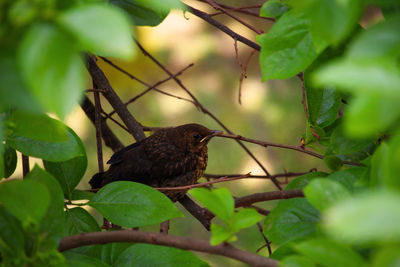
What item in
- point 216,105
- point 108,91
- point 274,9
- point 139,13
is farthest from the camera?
point 216,105

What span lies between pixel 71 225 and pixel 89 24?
20.7 inches

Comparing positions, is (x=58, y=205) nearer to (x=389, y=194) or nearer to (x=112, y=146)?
(x=389, y=194)

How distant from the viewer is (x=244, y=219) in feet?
1.90

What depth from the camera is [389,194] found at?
33 cm

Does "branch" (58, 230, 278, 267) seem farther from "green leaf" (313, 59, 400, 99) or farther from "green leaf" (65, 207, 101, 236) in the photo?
"green leaf" (313, 59, 400, 99)

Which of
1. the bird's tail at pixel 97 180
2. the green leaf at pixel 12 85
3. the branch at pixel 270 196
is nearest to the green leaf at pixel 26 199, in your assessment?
the green leaf at pixel 12 85

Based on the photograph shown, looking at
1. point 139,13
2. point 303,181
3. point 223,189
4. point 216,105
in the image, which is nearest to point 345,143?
point 303,181

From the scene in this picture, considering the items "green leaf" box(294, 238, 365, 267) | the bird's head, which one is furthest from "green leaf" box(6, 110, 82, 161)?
the bird's head

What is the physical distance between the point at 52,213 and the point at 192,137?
106 centimetres

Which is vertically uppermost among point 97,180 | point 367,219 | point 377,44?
point 377,44

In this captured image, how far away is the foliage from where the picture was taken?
0.34 meters

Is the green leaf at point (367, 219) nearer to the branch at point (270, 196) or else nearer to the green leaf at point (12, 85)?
the green leaf at point (12, 85)

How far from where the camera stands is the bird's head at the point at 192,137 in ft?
5.44

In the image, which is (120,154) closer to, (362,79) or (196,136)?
(196,136)
